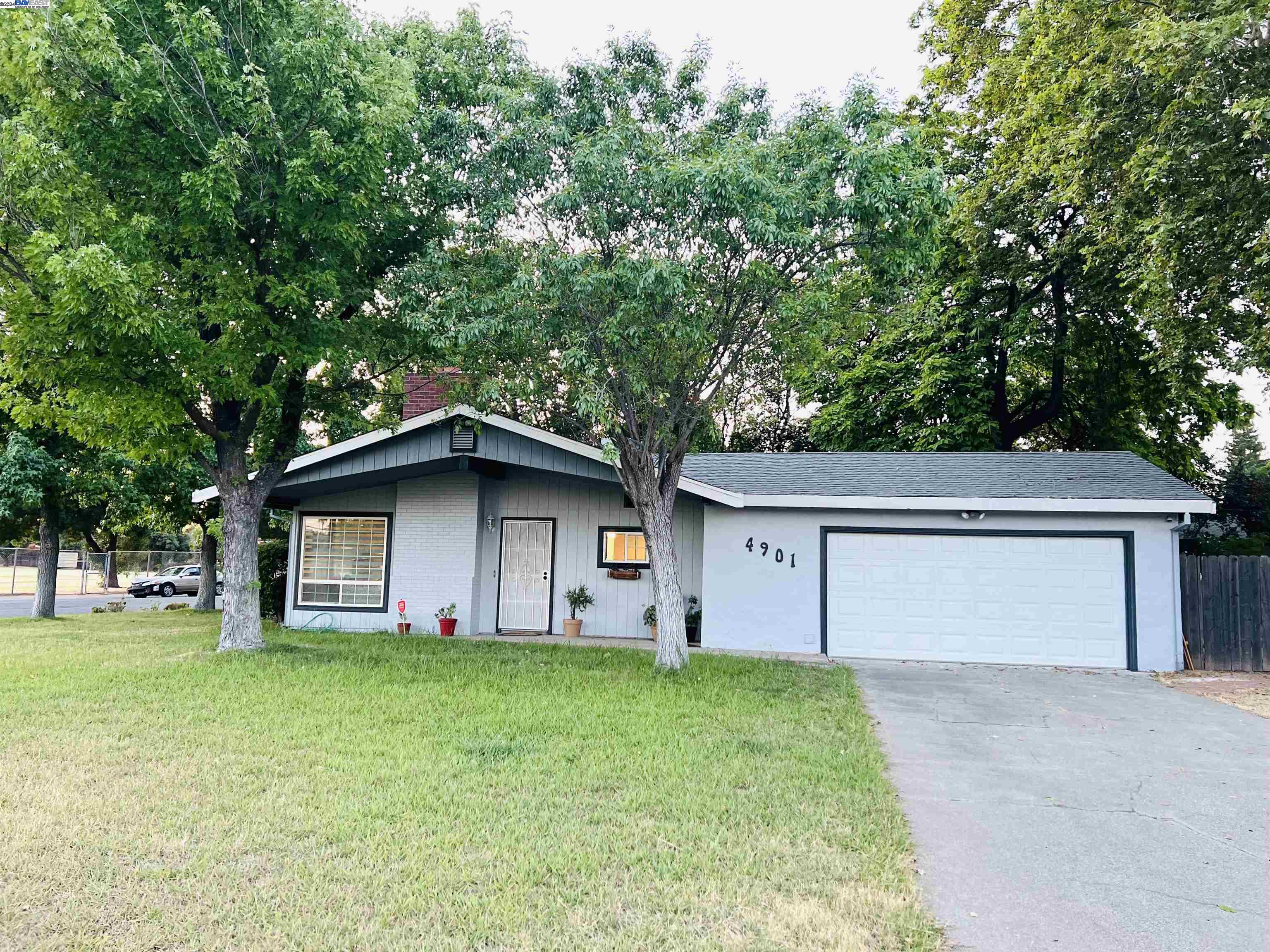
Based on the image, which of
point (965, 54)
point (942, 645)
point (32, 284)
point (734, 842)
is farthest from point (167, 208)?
point (965, 54)

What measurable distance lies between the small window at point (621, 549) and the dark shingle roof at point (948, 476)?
139 centimetres

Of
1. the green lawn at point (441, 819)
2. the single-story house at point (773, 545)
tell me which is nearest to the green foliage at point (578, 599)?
the single-story house at point (773, 545)

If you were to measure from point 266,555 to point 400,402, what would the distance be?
5097 mm

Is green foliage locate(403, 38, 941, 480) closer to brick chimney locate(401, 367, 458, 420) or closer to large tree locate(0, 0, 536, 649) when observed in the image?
large tree locate(0, 0, 536, 649)

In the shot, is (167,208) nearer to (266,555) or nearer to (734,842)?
(266,555)

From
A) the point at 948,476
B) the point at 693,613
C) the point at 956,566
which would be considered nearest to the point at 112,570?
the point at 693,613

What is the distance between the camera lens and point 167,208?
28.3ft

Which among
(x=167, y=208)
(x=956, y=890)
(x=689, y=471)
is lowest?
(x=956, y=890)

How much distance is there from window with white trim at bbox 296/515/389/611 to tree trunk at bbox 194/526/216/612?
512 cm

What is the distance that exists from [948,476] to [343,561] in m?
10.0

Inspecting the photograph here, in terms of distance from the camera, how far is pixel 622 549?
12633 millimetres

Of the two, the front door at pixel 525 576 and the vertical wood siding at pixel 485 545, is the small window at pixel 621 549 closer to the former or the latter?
the vertical wood siding at pixel 485 545

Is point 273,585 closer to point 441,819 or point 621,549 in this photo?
point 621,549

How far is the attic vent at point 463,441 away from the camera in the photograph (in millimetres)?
11477
